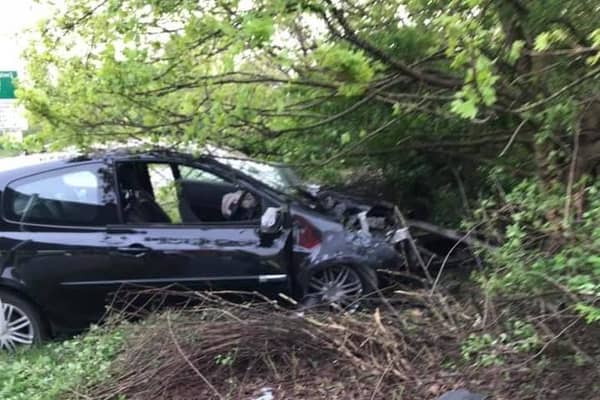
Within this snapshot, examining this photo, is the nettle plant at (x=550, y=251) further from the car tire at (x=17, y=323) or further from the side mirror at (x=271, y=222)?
the car tire at (x=17, y=323)

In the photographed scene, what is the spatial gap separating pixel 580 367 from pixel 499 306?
1.70 ft

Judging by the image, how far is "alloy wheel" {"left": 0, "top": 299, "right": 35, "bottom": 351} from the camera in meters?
5.76

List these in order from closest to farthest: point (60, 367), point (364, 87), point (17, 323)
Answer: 1. point (364, 87)
2. point (60, 367)
3. point (17, 323)

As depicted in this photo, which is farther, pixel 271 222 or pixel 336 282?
pixel 336 282

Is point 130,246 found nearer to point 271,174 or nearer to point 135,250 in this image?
point 135,250

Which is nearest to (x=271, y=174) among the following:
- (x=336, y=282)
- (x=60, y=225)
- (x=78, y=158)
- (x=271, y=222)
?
(x=271, y=222)

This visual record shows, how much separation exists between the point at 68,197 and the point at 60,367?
1.53 meters

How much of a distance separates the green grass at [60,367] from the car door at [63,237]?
1.39ft

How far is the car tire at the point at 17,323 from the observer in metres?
5.77

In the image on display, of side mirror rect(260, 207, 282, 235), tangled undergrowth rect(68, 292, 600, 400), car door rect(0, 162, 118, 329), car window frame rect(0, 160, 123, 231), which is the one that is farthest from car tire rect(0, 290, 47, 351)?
side mirror rect(260, 207, 282, 235)

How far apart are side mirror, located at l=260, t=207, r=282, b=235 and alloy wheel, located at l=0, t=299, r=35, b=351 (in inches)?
77.8

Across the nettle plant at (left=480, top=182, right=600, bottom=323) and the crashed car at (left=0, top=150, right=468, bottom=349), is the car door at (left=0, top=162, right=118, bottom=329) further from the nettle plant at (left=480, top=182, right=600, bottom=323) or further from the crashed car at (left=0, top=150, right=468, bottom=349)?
the nettle plant at (left=480, top=182, right=600, bottom=323)

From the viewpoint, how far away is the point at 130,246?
5832mm

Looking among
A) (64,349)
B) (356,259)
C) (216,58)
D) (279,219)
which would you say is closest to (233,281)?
(279,219)
